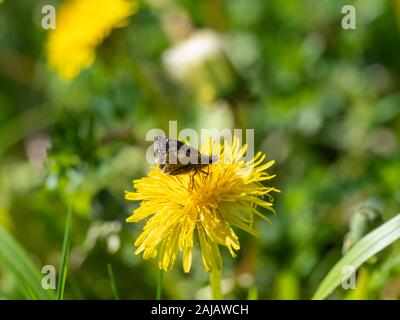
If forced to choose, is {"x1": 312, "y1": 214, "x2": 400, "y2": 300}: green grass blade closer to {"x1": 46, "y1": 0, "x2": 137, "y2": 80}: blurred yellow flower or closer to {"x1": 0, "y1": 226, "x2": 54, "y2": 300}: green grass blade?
{"x1": 0, "y1": 226, "x2": 54, "y2": 300}: green grass blade

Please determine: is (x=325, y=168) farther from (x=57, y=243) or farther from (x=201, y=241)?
(x=201, y=241)

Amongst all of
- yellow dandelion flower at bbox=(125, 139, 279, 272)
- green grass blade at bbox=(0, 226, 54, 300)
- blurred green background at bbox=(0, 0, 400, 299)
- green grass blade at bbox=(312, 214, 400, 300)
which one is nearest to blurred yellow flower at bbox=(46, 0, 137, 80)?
blurred green background at bbox=(0, 0, 400, 299)

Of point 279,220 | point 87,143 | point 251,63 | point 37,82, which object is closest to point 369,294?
point 279,220

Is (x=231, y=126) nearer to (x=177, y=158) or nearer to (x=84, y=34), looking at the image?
(x=84, y=34)

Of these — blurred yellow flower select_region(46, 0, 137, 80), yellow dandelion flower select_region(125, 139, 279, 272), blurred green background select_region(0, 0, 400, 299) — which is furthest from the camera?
blurred yellow flower select_region(46, 0, 137, 80)

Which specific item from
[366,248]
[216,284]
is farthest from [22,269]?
[366,248]

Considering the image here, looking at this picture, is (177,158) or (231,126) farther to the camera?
(231,126)
